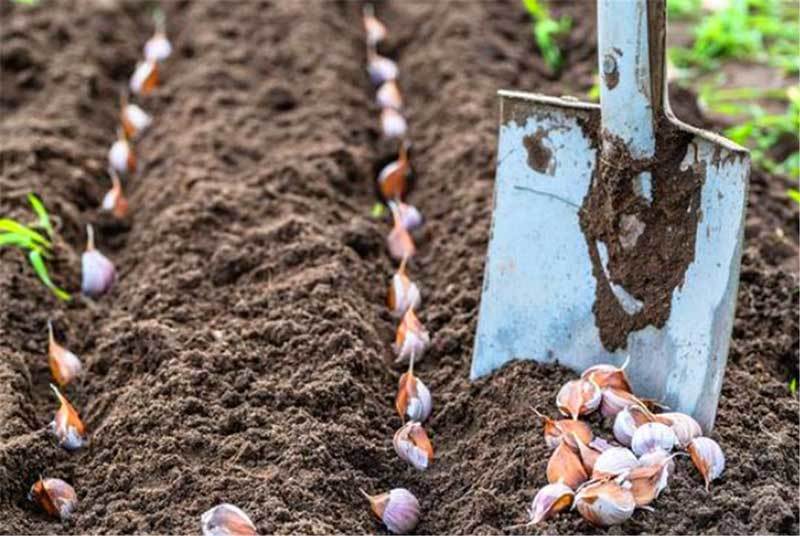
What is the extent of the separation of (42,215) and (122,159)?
0.51m

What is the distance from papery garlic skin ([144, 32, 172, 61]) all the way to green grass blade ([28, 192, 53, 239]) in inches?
43.1

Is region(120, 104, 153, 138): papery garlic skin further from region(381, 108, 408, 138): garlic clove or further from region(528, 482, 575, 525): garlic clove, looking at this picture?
region(528, 482, 575, 525): garlic clove

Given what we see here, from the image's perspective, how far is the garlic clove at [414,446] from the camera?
264cm

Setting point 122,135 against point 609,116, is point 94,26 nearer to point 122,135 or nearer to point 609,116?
point 122,135

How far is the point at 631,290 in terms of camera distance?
267 cm

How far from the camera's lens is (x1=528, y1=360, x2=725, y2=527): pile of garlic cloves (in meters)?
2.33

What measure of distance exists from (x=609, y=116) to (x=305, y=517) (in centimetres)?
94

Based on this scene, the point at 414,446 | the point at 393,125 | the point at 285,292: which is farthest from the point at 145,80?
the point at 414,446

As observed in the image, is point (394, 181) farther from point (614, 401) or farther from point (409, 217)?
point (614, 401)

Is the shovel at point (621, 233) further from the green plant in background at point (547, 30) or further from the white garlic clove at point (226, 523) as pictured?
the green plant in background at point (547, 30)

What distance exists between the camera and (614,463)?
238 cm

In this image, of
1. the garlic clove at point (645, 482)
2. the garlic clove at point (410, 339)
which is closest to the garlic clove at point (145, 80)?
the garlic clove at point (410, 339)

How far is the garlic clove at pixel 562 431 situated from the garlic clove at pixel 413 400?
0.32m

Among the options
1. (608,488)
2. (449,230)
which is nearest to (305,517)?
(608,488)
